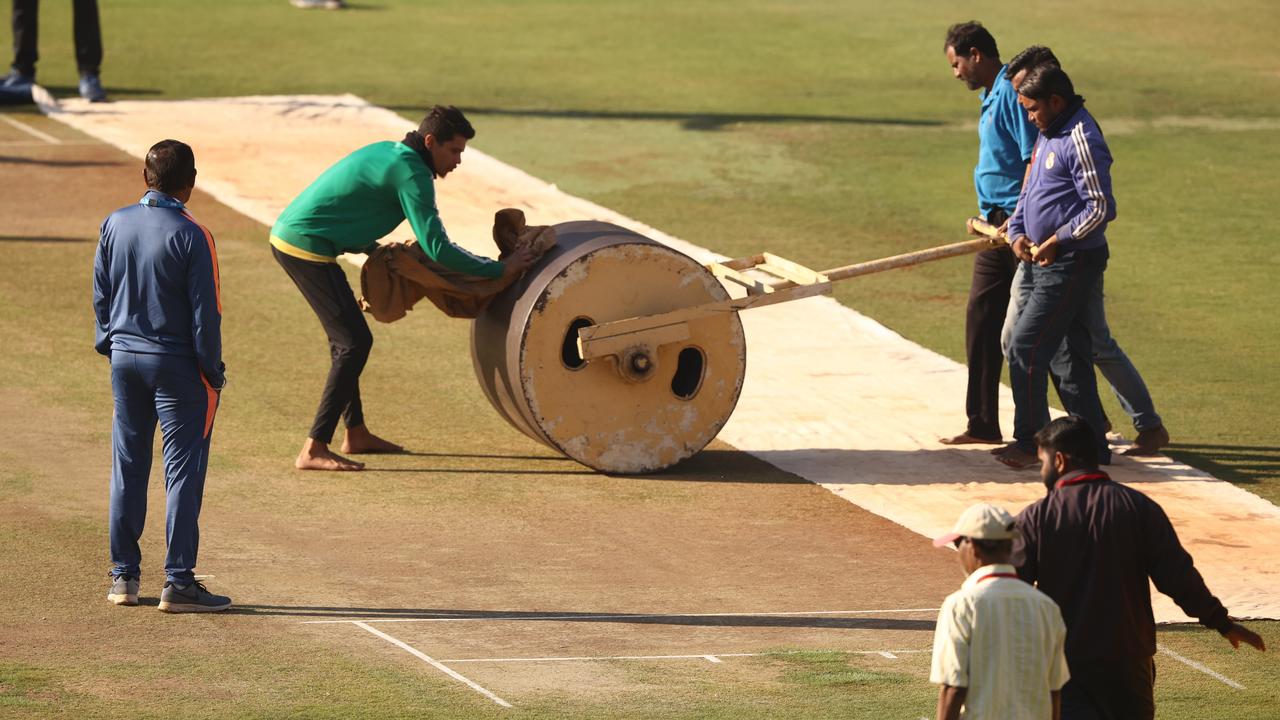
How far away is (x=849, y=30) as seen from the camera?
27.8 meters

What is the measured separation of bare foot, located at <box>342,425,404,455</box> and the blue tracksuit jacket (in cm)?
291

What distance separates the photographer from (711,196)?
1808cm

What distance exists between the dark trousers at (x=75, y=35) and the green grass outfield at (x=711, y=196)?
0.82 metres

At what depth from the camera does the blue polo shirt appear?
35.3 feet

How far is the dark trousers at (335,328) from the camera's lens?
10281mm

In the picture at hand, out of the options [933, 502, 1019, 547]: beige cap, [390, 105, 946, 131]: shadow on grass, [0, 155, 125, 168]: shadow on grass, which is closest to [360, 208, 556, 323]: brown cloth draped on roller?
[933, 502, 1019, 547]: beige cap

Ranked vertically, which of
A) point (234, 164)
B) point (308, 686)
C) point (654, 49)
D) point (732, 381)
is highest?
point (654, 49)

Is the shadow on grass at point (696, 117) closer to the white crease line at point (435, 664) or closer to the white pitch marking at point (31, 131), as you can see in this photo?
the white pitch marking at point (31, 131)

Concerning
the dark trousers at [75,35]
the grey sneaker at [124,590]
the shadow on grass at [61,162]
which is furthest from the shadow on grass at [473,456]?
the dark trousers at [75,35]

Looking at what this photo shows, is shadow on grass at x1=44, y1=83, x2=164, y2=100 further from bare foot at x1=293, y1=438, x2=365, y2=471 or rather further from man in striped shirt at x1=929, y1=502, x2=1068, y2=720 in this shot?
man in striped shirt at x1=929, y1=502, x2=1068, y2=720

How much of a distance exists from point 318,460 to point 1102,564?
538 cm

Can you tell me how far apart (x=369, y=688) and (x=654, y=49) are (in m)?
19.9

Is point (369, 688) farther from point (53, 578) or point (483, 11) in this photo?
point (483, 11)

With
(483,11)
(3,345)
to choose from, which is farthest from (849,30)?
(3,345)
